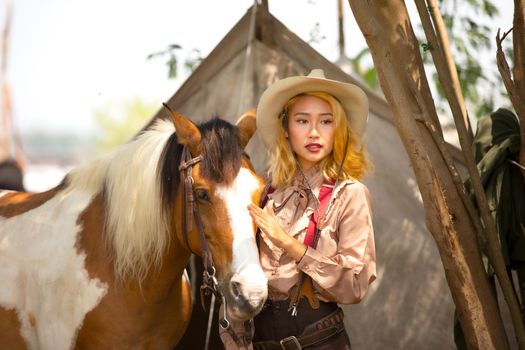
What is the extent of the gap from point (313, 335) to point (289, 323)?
4.2 inches

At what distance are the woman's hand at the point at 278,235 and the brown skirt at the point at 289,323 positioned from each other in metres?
0.24

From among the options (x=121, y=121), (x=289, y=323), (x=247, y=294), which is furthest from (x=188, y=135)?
(x=121, y=121)

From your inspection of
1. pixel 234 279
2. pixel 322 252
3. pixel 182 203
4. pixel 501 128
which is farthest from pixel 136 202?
pixel 501 128

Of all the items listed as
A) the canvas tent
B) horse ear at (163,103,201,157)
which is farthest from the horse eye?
the canvas tent

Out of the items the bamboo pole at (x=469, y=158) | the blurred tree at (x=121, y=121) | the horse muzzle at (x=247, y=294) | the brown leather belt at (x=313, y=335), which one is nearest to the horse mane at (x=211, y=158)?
the horse muzzle at (x=247, y=294)

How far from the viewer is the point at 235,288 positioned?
2.40 m

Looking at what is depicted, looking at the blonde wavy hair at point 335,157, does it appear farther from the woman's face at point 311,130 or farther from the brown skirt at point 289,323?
the brown skirt at point 289,323

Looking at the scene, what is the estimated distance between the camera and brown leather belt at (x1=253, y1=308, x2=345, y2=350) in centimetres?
248

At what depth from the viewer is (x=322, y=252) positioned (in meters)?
2.54

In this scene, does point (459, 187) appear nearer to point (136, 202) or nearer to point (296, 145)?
point (296, 145)

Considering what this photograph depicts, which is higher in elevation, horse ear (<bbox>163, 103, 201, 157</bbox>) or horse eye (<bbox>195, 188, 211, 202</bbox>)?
horse ear (<bbox>163, 103, 201, 157</bbox>)

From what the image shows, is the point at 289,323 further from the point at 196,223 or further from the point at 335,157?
the point at 335,157

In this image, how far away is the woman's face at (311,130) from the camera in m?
2.69

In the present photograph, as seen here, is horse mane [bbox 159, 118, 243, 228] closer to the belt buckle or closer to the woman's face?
the woman's face
